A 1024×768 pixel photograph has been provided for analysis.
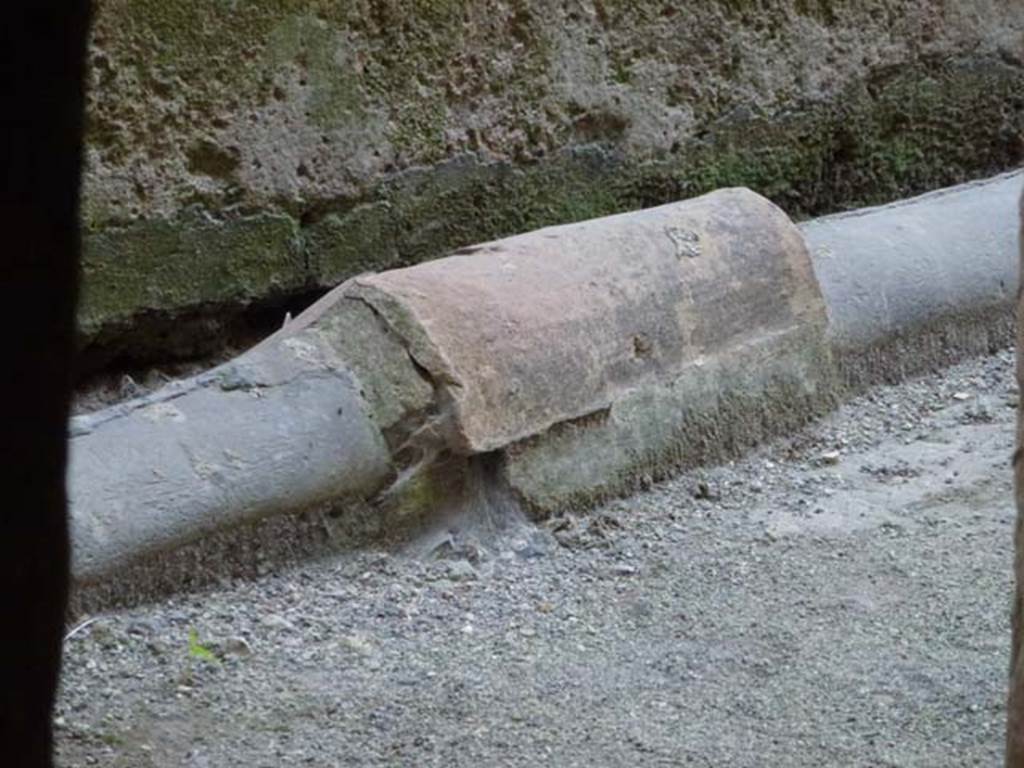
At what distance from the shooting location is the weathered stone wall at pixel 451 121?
2.95m

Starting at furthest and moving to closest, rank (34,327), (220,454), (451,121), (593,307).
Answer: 1. (451,121)
2. (593,307)
3. (220,454)
4. (34,327)

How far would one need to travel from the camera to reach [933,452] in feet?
10.0

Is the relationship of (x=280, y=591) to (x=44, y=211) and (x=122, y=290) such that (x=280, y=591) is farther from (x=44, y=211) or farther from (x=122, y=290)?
(x=44, y=211)

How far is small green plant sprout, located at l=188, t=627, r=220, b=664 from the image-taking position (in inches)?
93.6

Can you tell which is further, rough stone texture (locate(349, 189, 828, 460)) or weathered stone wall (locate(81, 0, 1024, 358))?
weathered stone wall (locate(81, 0, 1024, 358))

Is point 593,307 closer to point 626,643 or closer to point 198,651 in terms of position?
point 626,643

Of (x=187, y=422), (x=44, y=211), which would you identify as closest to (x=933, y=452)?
(x=187, y=422)

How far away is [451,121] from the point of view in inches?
127

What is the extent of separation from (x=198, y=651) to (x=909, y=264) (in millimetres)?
1463

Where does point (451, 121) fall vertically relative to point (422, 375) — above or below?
above

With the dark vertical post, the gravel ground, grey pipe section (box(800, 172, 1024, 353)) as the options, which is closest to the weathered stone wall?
grey pipe section (box(800, 172, 1024, 353))

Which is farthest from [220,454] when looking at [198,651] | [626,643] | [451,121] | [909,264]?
[909,264]

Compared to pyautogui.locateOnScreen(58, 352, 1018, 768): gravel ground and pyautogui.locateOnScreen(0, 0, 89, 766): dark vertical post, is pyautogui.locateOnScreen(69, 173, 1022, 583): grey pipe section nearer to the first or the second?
pyautogui.locateOnScreen(58, 352, 1018, 768): gravel ground

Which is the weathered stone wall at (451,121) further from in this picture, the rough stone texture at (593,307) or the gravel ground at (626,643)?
the gravel ground at (626,643)
